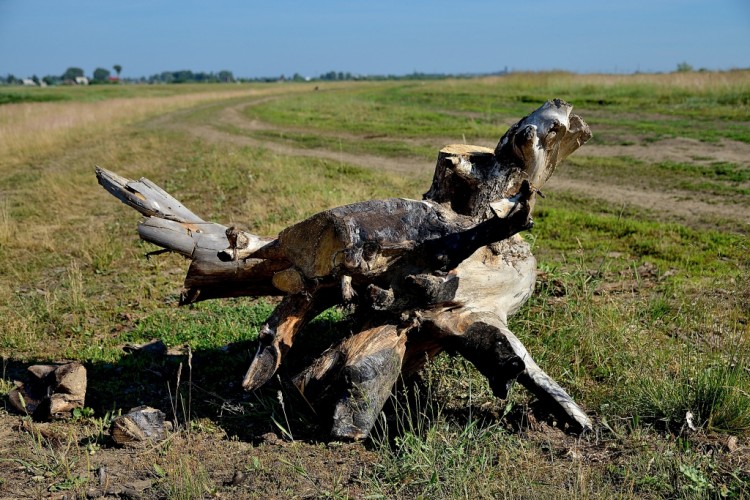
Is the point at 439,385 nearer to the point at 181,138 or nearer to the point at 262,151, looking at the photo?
the point at 262,151

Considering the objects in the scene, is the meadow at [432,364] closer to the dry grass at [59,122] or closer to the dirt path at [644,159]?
the dirt path at [644,159]

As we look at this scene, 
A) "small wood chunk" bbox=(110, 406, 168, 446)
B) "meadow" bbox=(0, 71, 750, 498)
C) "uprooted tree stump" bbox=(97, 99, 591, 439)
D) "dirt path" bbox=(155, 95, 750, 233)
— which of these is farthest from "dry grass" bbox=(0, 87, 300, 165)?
"small wood chunk" bbox=(110, 406, 168, 446)

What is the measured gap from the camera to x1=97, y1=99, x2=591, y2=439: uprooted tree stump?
359cm

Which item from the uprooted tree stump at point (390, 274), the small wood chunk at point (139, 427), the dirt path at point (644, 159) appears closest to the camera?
the uprooted tree stump at point (390, 274)

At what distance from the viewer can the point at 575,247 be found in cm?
735

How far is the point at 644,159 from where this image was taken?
1223 cm

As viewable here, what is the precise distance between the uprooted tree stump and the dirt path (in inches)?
135

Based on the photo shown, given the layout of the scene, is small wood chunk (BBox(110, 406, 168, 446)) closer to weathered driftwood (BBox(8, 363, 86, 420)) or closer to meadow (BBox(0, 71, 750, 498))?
meadow (BBox(0, 71, 750, 498))

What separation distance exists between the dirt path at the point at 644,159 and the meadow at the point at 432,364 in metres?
0.07

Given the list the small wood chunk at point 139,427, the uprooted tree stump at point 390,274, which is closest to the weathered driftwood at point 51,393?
the small wood chunk at point 139,427

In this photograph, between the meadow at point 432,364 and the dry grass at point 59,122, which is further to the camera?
the dry grass at point 59,122

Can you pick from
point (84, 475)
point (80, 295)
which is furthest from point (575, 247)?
point (84, 475)

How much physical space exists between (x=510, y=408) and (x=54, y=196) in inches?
374

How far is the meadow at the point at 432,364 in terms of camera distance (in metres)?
3.32
